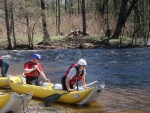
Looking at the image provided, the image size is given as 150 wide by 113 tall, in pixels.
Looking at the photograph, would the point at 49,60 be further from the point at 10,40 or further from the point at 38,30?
the point at 38,30

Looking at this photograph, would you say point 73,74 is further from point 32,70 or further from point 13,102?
point 13,102

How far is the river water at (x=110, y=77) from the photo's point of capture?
8055mm

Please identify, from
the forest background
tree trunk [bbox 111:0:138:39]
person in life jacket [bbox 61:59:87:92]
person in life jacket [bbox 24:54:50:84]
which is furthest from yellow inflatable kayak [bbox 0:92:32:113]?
tree trunk [bbox 111:0:138:39]

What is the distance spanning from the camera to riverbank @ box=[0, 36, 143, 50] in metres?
23.9

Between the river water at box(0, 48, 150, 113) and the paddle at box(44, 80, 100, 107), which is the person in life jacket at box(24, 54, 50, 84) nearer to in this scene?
the river water at box(0, 48, 150, 113)

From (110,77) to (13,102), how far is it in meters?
6.70

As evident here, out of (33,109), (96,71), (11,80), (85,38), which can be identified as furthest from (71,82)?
(85,38)

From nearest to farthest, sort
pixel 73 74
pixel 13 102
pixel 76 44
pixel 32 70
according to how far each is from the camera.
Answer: pixel 13 102, pixel 73 74, pixel 32 70, pixel 76 44

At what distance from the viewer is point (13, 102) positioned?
641cm

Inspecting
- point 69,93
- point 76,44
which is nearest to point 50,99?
point 69,93

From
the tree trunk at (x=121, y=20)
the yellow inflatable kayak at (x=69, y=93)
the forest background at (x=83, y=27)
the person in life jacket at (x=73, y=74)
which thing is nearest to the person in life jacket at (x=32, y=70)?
the yellow inflatable kayak at (x=69, y=93)

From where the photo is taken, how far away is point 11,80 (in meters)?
9.69

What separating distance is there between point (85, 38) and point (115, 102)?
18206 mm

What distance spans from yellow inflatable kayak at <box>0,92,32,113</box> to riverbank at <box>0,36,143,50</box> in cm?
1747
